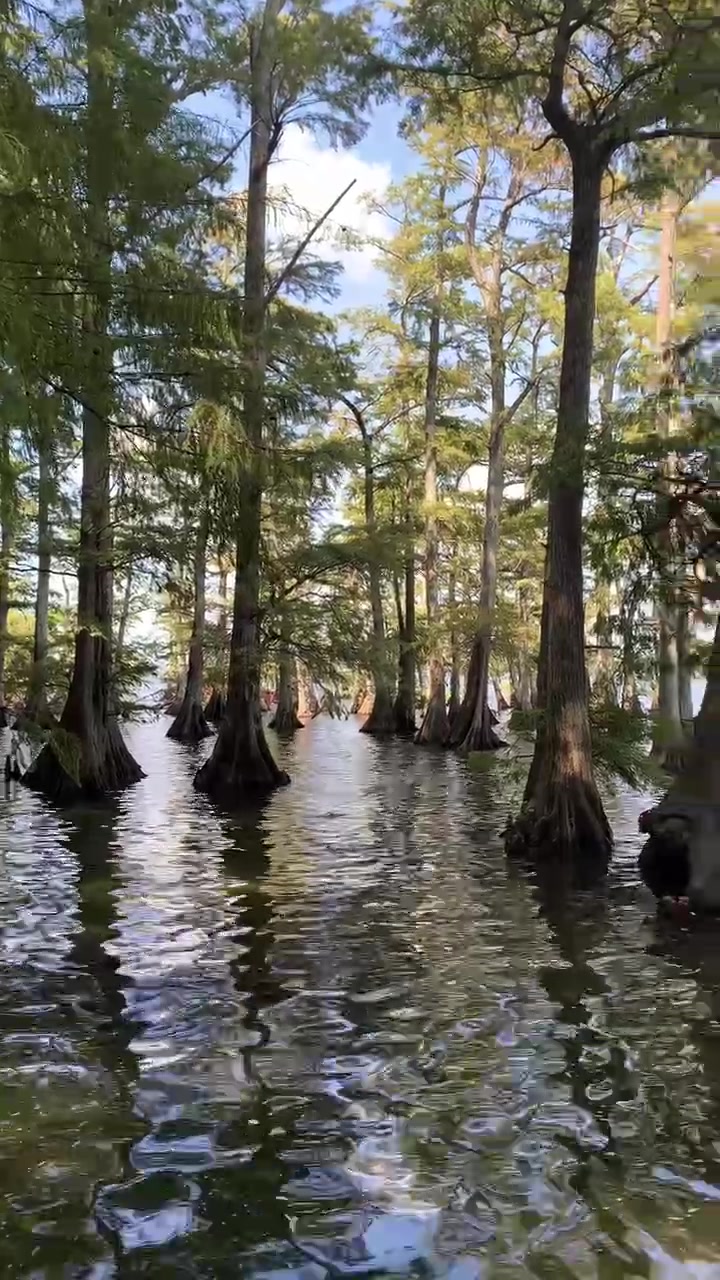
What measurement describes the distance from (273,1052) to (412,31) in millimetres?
9635

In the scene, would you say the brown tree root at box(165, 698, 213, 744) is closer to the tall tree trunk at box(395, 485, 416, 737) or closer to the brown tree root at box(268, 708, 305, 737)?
the brown tree root at box(268, 708, 305, 737)

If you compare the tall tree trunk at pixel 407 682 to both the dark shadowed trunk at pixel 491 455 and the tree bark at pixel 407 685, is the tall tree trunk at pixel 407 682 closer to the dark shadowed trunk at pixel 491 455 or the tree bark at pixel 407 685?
the tree bark at pixel 407 685

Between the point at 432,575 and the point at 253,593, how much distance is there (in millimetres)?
10551

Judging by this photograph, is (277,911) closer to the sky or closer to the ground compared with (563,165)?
closer to the ground

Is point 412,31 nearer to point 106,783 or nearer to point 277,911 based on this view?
point 277,911

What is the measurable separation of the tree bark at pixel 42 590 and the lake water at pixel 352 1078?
1485mm

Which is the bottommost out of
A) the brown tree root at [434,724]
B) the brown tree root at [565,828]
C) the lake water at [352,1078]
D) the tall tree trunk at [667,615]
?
the lake water at [352,1078]

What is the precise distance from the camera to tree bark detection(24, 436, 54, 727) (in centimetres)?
716

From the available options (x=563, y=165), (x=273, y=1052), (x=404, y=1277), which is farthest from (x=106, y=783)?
(x=563, y=165)

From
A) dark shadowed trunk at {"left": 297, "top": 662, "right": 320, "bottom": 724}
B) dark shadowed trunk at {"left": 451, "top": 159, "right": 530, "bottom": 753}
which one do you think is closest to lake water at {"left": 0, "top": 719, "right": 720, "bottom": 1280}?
dark shadowed trunk at {"left": 451, "top": 159, "right": 530, "bottom": 753}

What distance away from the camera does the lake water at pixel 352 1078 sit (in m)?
3.03

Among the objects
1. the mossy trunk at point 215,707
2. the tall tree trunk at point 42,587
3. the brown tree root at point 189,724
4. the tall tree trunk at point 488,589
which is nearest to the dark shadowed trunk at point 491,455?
the tall tree trunk at point 488,589

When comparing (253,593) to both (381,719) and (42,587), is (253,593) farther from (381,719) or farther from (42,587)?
(381,719)

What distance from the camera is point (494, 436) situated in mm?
23109
